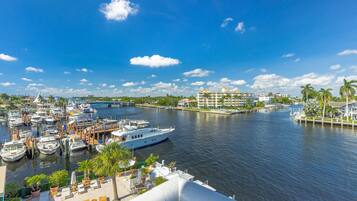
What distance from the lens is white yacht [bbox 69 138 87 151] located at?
1233 inches

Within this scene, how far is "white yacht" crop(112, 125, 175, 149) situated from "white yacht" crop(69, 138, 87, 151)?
523 cm

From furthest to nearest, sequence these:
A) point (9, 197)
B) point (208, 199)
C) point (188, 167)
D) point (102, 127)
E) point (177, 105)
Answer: point (177, 105) < point (102, 127) < point (188, 167) < point (9, 197) < point (208, 199)

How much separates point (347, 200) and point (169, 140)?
28869mm

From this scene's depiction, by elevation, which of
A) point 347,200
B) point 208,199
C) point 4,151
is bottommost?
point 347,200

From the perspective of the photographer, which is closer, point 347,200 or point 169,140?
point 347,200

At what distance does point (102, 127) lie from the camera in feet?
155

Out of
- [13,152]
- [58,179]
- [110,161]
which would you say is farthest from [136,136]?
[110,161]

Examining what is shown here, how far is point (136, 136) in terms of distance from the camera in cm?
3409

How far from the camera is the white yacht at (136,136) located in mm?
32750

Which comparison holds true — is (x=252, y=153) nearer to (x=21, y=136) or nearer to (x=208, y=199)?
(x=208, y=199)

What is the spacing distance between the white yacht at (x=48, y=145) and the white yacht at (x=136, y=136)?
9.44 metres

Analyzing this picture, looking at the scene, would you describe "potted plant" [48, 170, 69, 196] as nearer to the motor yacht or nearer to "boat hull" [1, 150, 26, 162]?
the motor yacht

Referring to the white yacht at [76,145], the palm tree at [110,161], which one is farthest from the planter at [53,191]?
the white yacht at [76,145]

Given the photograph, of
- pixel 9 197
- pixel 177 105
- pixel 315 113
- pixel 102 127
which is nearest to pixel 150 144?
pixel 102 127
